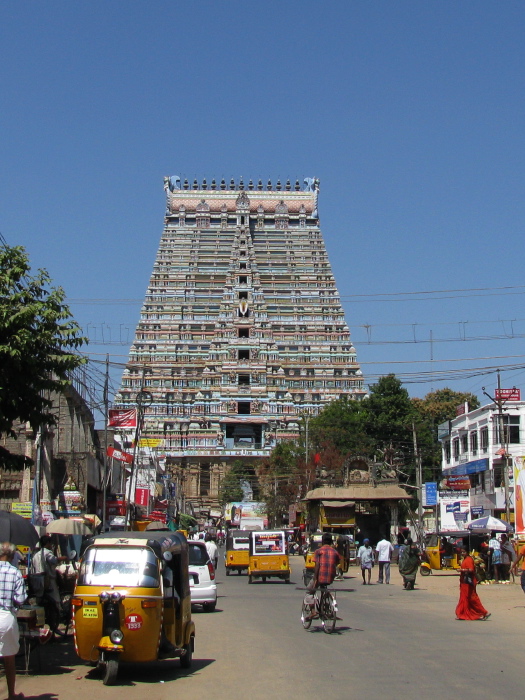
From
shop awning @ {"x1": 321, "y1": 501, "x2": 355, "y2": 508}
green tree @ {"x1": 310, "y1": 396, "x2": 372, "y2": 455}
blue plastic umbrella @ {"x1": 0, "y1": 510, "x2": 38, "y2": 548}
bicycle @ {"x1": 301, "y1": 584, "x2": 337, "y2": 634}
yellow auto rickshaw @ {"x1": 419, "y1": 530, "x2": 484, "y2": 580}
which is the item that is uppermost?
green tree @ {"x1": 310, "y1": 396, "x2": 372, "y2": 455}

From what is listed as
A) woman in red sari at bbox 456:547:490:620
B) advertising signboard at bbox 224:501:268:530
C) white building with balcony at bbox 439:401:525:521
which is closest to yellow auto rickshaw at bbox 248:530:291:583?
woman in red sari at bbox 456:547:490:620

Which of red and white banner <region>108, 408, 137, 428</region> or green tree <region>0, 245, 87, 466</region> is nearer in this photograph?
green tree <region>0, 245, 87, 466</region>

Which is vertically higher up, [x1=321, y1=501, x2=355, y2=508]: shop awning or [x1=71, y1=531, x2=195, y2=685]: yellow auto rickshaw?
[x1=321, y1=501, x2=355, y2=508]: shop awning

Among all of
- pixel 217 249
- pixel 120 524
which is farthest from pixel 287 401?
pixel 120 524

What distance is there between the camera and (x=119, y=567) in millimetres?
10930

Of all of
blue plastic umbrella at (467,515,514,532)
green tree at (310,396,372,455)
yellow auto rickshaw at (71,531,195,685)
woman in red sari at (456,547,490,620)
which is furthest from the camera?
green tree at (310,396,372,455)

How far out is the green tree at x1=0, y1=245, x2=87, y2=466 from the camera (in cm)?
1253

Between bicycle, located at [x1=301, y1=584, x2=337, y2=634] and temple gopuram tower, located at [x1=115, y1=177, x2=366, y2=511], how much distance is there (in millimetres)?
73936

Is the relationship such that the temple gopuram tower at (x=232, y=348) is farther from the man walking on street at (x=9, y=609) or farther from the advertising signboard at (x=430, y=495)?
the man walking on street at (x=9, y=609)

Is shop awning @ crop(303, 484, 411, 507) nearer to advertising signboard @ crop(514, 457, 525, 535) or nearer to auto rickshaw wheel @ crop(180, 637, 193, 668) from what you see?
advertising signboard @ crop(514, 457, 525, 535)

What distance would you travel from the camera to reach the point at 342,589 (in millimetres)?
28953

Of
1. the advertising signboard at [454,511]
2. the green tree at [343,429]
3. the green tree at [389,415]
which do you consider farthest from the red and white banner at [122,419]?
the green tree at [389,415]

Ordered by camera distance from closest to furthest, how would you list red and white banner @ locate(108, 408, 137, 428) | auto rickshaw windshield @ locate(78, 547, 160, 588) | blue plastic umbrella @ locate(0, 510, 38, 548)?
auto rickshaw windshield @ locate(78, 547, 160, 588) → blue plastic umbrella @ locate(0, 510, 38, 548) → red and white banner @ locate(108, 408, 137, 428)

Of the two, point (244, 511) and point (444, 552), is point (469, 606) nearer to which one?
point (444, 552)
